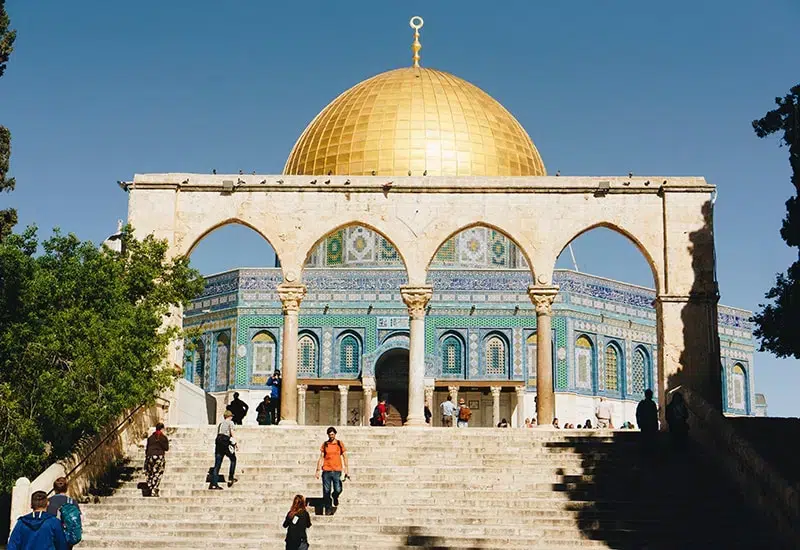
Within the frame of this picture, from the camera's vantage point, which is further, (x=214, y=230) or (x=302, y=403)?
(x=302, y=403)

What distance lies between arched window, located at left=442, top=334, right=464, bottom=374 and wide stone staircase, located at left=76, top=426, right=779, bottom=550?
49.2 feet

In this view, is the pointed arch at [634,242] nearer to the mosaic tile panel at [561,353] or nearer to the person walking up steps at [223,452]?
the person walking up steps at [223,452]

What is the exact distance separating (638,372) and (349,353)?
8.63m

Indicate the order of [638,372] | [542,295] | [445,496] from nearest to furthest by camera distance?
[445,496]
[542,295]
[638,372]


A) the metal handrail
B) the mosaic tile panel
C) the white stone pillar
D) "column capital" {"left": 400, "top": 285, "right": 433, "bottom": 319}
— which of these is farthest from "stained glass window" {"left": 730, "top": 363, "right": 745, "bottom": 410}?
the metal handrail

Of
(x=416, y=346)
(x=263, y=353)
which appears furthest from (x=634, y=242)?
(x=263, y=353)

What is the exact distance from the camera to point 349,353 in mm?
32750

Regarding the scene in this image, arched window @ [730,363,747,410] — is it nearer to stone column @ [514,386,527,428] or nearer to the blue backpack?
stone column @ [514,386,527,428]

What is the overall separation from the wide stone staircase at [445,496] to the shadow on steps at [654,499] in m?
0.02

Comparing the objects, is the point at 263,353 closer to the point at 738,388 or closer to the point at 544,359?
the point at 544,359

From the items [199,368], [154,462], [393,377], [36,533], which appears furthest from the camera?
A: [199,368]

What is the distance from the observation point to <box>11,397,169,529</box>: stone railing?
13406 millimetres

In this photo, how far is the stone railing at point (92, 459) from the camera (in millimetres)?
13406

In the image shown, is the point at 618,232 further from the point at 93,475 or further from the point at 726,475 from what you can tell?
the point at 93,475
